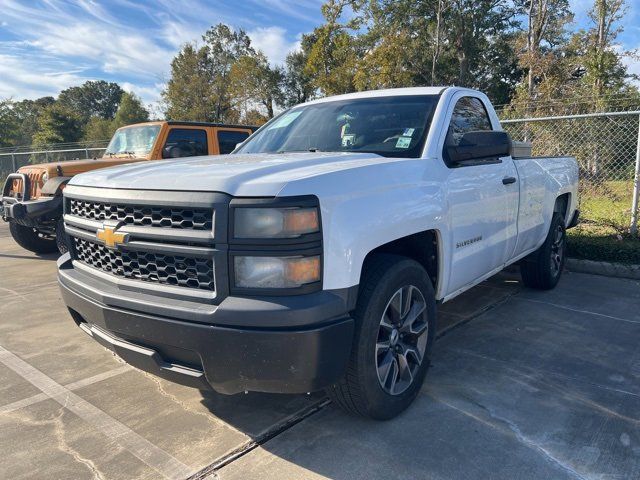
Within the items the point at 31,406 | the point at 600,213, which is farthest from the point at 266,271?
the point at 600,213

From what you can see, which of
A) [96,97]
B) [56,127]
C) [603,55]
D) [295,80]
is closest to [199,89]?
[295,80]

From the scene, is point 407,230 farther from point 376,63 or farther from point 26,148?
point 26,148

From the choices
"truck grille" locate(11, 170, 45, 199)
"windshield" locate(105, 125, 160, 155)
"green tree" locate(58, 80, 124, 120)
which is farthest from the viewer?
"green tree" locate(58, 80, 124, 120)

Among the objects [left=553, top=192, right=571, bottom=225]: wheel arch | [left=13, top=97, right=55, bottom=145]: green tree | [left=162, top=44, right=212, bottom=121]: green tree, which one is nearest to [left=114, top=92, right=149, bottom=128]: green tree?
[left=13, top=97, right=55, bottom=145]: green tree

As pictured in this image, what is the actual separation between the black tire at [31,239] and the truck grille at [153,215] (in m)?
5.58

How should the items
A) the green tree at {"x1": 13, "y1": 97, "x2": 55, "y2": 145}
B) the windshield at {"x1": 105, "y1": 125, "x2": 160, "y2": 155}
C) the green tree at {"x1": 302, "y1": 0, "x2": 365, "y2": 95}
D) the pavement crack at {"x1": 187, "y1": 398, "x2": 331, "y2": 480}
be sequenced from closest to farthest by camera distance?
1. the pavement crack at {"x1": 187, "y1": 398, "x2": 331, "y2": 480}
2. the windshield at {"x1": 105, "y1": 125, "x2": 160, "y2": 155}
3. the green tree at {"x1": 302, "y1": 0, "x2": 365, "y2": 95}
4. the green tree at {"x1": 13, "y1": 97, "x2": 55, "y2": 145}

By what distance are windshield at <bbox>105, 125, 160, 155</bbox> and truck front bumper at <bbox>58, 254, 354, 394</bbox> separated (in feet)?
19.1

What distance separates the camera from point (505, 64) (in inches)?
1318

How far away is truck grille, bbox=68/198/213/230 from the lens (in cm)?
224

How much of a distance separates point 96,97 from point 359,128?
111591 mm

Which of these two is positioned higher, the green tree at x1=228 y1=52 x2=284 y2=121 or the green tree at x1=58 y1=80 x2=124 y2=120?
the green tree at x1=58 y1=80 x2=124 y2=120

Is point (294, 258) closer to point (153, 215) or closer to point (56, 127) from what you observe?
point (153, 215)

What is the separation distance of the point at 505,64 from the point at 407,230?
35087 millimetres

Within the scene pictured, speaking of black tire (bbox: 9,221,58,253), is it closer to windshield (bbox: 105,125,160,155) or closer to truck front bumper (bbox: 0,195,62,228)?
truck front bumper (bbox: 0,195,62,228)
